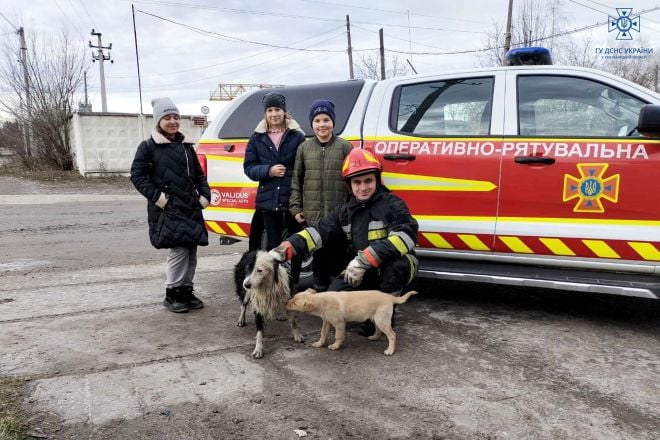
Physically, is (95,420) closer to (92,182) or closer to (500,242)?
(500,242)

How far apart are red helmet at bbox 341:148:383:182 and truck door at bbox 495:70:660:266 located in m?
1.08

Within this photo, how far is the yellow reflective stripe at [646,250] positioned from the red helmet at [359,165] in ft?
6.37

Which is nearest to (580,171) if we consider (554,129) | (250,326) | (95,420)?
(554,129)

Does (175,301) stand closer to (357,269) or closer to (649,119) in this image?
(357,269)

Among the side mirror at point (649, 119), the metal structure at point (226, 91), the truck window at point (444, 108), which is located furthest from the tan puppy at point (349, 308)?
the metal structure at point (226, 91)

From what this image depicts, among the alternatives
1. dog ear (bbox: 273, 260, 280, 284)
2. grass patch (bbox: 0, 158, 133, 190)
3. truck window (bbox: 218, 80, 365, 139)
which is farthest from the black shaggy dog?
grass patch (bbox: 0, 158, 133, 190)

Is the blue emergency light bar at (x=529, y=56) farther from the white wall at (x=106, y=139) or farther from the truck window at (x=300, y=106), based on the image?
the white wall at (x=106, y=139)

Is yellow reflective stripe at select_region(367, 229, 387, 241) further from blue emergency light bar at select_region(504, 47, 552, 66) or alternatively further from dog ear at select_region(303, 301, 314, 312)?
blue emergency light bar at select_region(504, 47, 552, 66)

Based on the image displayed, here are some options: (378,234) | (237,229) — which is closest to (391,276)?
(378,234)

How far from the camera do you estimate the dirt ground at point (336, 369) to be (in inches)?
105

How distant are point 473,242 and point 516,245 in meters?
0.33

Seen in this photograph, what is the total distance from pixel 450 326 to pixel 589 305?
1.51 meters

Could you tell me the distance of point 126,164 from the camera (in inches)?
828

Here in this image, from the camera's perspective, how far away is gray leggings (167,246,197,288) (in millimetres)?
4562
